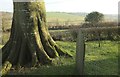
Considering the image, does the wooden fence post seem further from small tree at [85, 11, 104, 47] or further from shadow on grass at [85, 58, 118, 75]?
small tree at [85, 11, 104, 47]

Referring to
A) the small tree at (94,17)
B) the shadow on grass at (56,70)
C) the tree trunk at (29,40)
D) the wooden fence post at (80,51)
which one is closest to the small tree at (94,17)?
the small tree at (94,17)

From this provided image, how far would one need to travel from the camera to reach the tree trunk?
9977 millimetres

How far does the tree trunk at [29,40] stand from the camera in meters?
9.98

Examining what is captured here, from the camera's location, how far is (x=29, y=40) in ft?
32.8

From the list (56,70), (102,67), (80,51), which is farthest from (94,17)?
(80,51)

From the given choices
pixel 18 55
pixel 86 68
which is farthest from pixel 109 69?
pixel 18 55

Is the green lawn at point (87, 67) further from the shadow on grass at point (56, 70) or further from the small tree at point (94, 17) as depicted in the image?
the small tree at point (94, 17)

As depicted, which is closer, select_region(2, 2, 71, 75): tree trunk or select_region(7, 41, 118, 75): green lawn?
select_region(7, 41, 118, 75): green lawn

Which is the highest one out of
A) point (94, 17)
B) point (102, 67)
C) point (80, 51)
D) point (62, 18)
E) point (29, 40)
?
point (62, 18)

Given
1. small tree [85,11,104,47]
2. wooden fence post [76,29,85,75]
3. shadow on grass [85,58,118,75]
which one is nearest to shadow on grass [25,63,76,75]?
wooden fence post [76,29,85,75]

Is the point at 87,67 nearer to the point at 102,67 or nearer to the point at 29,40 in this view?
the point at 102,67

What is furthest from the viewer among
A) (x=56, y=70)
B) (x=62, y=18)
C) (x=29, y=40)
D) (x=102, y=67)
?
(x=62, y=18)

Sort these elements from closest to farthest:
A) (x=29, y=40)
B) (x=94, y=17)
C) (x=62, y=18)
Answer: (x=29, y=40), (x=94, y=17), (x=62, y=18)

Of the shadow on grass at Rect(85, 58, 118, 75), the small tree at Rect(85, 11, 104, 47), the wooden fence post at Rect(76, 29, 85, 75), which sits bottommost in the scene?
the shadow on grass at Rect(85, 58, 118, 75)
